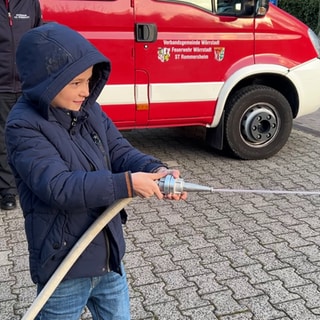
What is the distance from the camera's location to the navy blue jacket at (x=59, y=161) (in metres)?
1.76

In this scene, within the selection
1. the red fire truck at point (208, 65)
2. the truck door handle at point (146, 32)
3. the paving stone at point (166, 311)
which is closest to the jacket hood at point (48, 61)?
the paving stone at point (166, 311)

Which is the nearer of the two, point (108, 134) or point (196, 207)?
point (108, 134)

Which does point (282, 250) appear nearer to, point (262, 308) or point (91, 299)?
point (262, 308)

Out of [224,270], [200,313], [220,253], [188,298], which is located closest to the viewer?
[200,313]

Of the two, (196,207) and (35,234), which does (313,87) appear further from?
(35,234)

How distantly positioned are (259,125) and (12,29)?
2.93 m

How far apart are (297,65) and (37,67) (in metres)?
4.58

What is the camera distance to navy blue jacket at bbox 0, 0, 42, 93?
4.22m

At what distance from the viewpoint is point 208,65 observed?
17.9 feet

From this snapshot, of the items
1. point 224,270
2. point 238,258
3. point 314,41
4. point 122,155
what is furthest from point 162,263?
point 314,41

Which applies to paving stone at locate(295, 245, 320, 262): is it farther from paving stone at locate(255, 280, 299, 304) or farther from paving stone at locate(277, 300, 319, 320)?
paving stone at locate(277, 300, 319, 320)

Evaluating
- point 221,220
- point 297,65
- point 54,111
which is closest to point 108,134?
point 54,111

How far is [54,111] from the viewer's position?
74.0 inches

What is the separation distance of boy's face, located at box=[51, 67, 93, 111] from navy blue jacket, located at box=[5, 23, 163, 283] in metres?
0.03
